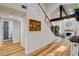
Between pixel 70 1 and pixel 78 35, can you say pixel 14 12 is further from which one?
pixel 78 35

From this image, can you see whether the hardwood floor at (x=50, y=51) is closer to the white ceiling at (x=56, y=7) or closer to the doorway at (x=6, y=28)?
the doorway at (x=6, y=28)

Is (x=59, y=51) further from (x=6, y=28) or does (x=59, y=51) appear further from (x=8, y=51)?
(x=6, y=28)

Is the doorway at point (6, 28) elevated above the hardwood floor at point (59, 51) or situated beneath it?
Answer: elevated above

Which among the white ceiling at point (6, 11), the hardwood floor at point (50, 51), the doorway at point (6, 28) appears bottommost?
the hardwood floor at point (50, 51)

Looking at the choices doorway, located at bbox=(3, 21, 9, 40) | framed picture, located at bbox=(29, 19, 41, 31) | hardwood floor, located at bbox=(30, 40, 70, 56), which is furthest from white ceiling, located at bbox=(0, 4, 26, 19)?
hardwood floor, located at bbox=(30, 40, 70, 56)

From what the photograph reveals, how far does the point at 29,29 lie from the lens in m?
4.21

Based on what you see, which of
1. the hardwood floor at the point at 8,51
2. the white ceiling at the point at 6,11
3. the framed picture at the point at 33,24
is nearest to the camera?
the white ceiling at the point at 6,11

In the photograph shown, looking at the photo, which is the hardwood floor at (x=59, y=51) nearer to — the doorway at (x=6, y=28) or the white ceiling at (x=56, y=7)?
the white ceiling at (x=56, y=7)

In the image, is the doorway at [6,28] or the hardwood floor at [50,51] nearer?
the doorway at [6,28]

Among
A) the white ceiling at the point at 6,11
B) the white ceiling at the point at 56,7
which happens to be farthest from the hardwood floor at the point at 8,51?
the white ceiling at the point at 56,7

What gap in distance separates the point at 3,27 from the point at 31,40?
3.68 feet

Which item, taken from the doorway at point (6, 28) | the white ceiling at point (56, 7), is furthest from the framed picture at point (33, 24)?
the doorway at point (6, 28)

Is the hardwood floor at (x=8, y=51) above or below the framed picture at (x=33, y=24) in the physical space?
below

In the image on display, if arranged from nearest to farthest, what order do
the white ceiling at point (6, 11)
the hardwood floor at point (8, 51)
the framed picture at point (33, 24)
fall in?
the white ceiling at point (6, 11) < the hardwood floor at point (8, 51) < the framed picture at point (33, 24)
